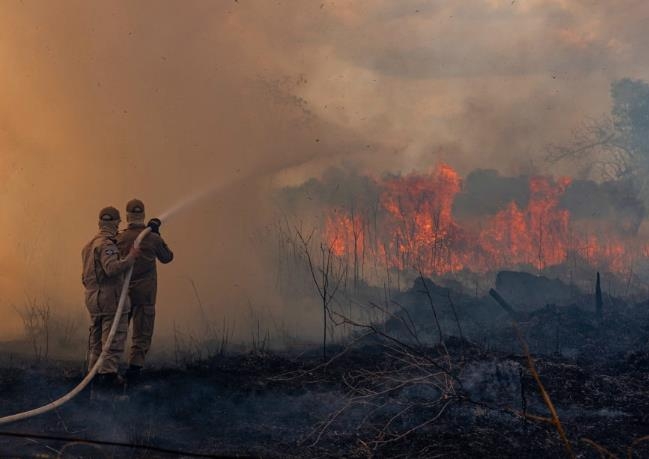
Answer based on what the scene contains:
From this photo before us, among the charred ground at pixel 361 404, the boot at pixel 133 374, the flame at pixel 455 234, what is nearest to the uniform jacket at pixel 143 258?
the boot at pixel 133 374

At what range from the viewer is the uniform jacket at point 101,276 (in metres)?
7.84

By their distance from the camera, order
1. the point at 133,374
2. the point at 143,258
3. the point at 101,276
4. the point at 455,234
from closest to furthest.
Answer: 1. the point at 101,276
2. the point at 133,374
3. the point at 143,258
4. the point at 455,234

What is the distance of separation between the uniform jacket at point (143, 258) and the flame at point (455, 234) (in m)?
7.23

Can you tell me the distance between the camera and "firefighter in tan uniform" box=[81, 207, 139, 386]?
306 inches

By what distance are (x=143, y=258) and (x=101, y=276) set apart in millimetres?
659

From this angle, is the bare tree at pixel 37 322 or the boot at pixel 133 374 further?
the bare tree at pixel 37 322

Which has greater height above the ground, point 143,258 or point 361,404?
point 143,258

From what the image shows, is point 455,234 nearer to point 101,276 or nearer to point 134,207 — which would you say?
point 134,207

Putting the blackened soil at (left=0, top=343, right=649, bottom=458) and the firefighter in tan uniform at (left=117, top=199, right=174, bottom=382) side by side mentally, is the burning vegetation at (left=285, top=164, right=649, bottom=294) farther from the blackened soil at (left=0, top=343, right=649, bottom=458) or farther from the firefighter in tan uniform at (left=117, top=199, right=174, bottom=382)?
the firefighter in tan uniform at (left=117, top=199, right=174, bottom=382)

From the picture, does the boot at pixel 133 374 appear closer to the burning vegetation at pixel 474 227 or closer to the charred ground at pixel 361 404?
the charred ground at pixel 361 404

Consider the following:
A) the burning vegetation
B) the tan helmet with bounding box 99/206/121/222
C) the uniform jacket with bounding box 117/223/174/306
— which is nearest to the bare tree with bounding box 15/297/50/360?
the uniform jacket with bounding box 117/223/174/306

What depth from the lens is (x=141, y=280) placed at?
851cm

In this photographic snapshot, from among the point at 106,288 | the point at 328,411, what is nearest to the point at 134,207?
the point at 106,288

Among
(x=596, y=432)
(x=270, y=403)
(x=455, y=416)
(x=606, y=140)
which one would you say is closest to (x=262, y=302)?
(x=270, y=403)
